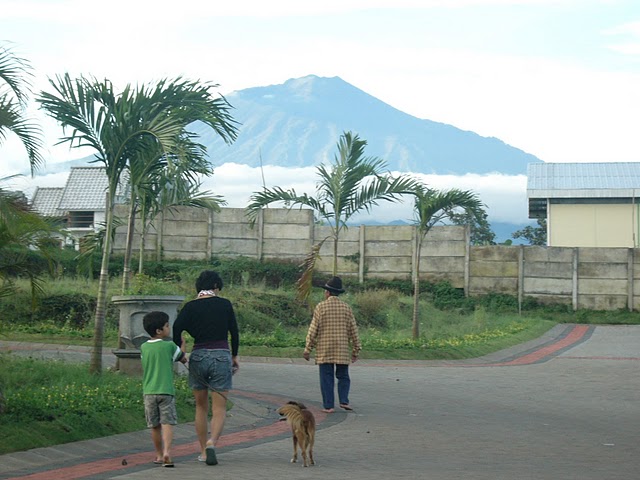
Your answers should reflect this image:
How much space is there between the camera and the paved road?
9.32 m

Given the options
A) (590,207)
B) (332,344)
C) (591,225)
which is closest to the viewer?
(332,344)

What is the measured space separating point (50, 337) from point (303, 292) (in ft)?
18.3

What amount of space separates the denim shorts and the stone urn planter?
465 cm

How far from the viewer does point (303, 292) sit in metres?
23.7

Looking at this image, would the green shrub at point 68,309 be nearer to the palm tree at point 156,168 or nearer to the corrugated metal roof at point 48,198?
the palm tree at point 156,168

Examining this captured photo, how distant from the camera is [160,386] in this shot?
945 centimetres

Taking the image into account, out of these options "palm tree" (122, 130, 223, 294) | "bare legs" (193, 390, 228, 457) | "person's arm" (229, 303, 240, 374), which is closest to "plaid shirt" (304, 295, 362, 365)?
"palm tree" (122, 130, 223, 294)

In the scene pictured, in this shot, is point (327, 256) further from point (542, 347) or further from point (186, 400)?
point (186, 400)

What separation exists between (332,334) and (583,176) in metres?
39.8

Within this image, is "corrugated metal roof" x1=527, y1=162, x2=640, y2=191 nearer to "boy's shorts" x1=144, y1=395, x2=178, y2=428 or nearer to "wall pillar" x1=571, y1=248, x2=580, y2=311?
"wall pillar" x1=571, y1=248, x2=580, y2=311

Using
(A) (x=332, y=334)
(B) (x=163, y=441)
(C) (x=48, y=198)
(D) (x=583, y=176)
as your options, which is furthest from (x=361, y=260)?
(C) (x=48, y=198)

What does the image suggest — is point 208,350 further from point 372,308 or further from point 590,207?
point 590,207

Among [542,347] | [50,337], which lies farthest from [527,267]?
[50,337]

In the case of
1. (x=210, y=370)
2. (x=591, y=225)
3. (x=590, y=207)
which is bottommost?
(x=210, y=370)
